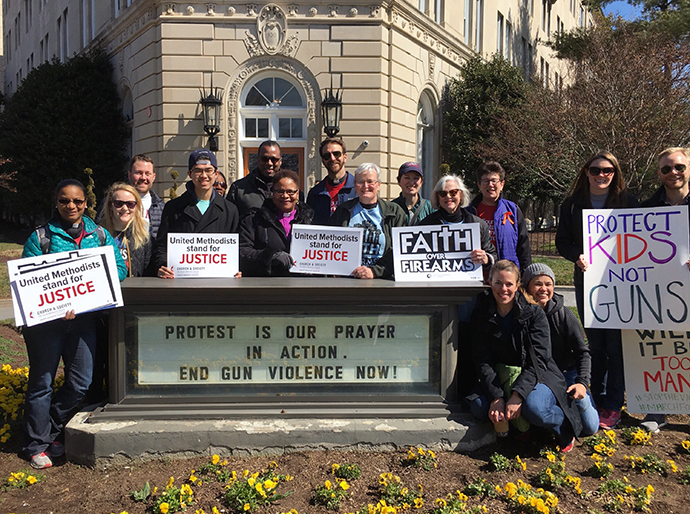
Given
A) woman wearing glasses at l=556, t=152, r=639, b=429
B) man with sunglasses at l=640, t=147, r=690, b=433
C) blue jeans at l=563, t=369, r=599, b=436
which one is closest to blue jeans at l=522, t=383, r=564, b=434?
blue jeans at l=563, t=369, r=599, b=436

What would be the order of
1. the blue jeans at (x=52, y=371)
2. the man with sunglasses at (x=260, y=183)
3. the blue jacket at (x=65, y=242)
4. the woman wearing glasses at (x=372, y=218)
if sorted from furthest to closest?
the man with sunglasses at (x=260, y=183)
the woman wearing glasses at (x=372, y=218)
the blue jeans at (x=52, y=371)
the blue jacket at (x=65, y=242)

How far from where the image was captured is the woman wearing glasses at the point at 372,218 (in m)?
4.62

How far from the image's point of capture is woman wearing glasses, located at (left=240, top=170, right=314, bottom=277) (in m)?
4.56

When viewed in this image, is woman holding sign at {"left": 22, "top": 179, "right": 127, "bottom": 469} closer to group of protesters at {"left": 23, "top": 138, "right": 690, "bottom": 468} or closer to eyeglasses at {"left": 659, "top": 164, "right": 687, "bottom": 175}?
group of protesters at {"left": 23, "top": 138, "right": 690, "bottom": 468}

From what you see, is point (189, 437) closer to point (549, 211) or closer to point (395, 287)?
point (395, 287)

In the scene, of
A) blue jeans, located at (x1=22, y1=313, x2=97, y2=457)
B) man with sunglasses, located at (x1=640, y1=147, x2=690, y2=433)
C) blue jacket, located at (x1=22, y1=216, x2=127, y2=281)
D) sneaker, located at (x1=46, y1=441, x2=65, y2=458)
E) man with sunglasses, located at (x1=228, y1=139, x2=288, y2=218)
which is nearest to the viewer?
blue jacket, located at (x1=22, y1=216, x2=127, y2=281)

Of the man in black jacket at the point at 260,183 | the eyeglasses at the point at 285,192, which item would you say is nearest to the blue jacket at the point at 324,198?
the man in black jacket at the point at 260,183

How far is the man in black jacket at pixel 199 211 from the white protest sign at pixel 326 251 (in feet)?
2.29

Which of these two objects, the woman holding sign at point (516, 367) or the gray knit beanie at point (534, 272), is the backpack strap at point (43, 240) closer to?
the woman holding sign at point (516, 367)

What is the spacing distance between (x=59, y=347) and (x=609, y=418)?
4293mm

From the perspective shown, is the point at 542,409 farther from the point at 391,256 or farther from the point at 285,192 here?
the point at 285,192

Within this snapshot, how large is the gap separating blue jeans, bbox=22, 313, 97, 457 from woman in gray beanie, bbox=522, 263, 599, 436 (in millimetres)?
3254

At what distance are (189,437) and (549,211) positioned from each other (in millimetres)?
31987

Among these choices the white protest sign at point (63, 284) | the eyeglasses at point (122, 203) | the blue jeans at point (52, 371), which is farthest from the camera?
the eyeglasses at point (122, 203)
